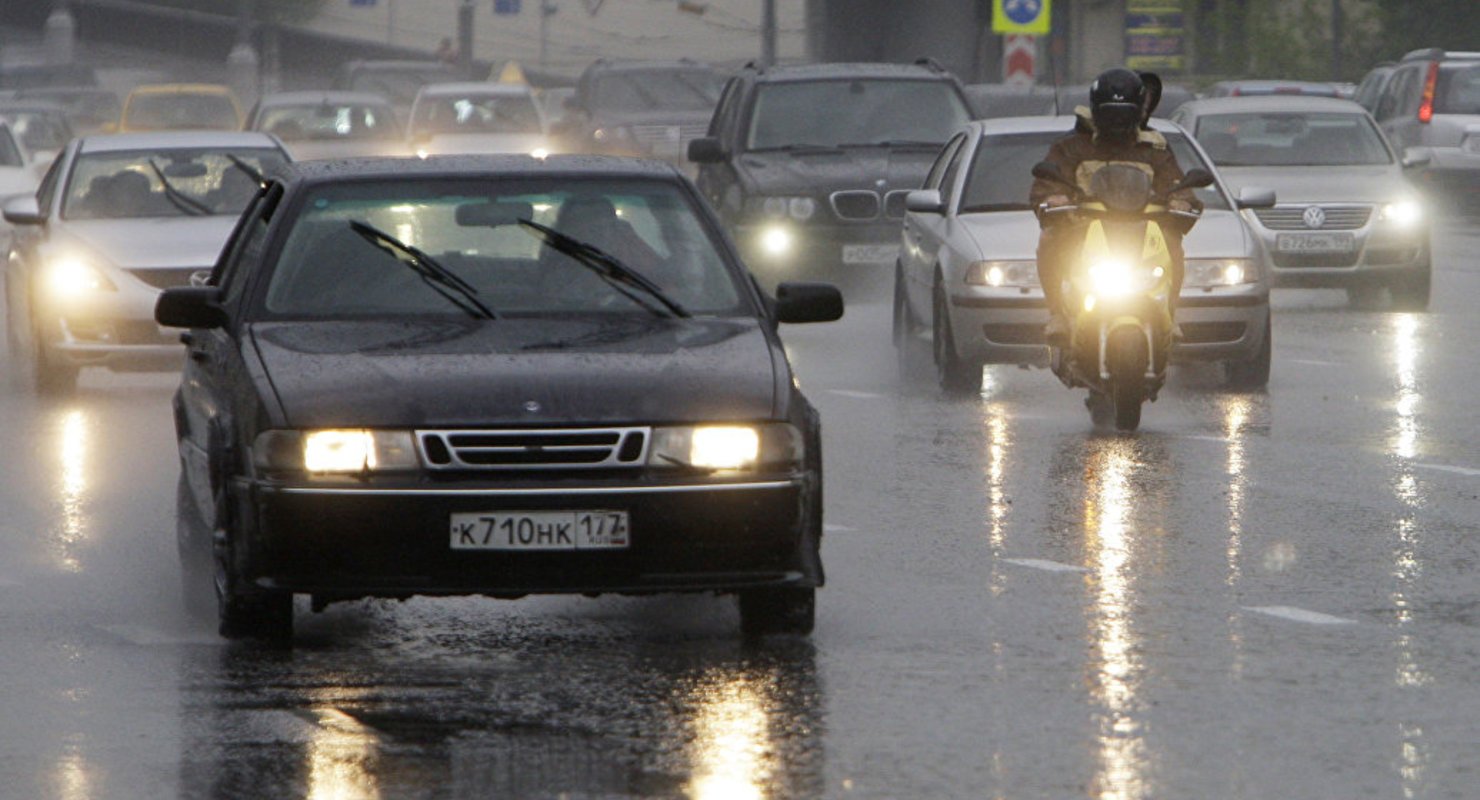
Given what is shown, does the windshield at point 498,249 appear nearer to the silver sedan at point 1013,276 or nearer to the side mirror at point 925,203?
the silver sedan at point 1013,276

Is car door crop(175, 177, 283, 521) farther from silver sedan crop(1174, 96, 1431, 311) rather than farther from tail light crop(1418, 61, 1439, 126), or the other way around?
tail light crop(1418, 61, 1439, 126)

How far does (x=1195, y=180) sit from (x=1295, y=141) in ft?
29.7

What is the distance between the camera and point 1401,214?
2209 centimetres

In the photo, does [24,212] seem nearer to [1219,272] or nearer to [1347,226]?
[1219,272]

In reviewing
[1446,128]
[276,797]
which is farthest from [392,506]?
[1446,128]

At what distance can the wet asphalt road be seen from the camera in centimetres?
684

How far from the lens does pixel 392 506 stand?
808 centimetres

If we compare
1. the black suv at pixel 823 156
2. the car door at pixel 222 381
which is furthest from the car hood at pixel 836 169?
the car door at pixel 222 381

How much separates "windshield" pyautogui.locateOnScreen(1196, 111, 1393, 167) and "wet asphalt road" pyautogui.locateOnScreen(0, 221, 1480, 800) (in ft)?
33.3

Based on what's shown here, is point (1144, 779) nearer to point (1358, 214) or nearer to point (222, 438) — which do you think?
point (222, 438)

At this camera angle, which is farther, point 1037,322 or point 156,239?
point 156,239

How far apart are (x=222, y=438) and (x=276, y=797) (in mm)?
2247

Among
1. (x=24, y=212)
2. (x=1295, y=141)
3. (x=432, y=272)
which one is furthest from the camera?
(x=1295, y=141)

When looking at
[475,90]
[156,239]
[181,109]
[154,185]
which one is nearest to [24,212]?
[156,239]
